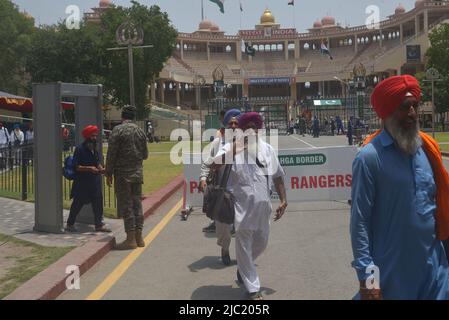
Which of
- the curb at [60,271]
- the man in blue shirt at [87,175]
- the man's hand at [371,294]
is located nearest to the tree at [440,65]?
the man in blue shirt at [87,175]

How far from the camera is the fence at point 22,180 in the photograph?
40.6 feet

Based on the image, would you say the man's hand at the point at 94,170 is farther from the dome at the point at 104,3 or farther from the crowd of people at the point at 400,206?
the dome at the point at 104,3

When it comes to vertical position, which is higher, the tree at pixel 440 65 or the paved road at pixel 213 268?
the tree at pixel 440 65

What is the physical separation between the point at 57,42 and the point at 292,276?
2131 inches

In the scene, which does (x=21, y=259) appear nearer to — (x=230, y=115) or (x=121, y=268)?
(x=121, y=268)

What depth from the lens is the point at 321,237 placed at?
8.42 m

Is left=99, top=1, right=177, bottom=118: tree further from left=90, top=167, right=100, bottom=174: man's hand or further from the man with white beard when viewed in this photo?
the man with white beard

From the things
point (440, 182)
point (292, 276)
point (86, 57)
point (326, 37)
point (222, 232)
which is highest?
point (326, 37)

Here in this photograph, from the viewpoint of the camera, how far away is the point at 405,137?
312 centimetres

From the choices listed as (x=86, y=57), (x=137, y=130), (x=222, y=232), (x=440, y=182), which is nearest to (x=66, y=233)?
(x=137, y=130)

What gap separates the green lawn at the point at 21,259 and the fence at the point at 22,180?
3018mm
